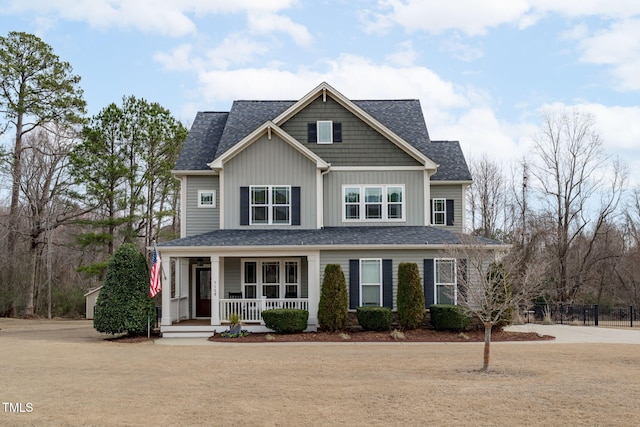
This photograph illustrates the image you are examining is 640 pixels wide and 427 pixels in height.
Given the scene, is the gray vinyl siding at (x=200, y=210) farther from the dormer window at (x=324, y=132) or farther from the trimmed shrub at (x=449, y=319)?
the trimmed shrub at (x=449, y=319)

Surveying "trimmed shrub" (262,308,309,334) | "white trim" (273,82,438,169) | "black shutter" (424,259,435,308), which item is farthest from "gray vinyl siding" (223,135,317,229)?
"black shutter" (424,259,435,308)

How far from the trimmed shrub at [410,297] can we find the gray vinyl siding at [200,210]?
7712 millimetres

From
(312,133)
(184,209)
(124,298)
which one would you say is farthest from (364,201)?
(124,298)

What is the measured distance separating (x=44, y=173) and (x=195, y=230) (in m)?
17.4

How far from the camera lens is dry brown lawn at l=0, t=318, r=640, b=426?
1037 cm

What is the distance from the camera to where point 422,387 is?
12648 millimetres

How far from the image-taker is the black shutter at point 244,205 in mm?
25875

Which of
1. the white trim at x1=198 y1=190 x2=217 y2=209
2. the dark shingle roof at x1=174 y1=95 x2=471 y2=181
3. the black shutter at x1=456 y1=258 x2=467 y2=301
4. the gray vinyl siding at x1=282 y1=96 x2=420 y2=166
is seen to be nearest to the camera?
the black shutter at x1=456 y1=258 x2=467 y2=301

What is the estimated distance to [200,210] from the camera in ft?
88.3

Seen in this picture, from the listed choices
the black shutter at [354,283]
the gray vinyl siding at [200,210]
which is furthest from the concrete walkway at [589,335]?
the gray vinyl siding at [200,210]

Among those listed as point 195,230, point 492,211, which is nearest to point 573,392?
point 195,230

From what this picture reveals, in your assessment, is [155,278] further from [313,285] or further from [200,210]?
[313,285]

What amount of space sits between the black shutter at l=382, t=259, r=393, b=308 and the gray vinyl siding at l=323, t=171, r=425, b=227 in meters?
2.64

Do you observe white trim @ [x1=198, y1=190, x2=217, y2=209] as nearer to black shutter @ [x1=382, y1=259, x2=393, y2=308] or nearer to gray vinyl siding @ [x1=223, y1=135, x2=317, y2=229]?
gray vinyl siding @ [x1=223, y1=135, x2=317, y2=229]
